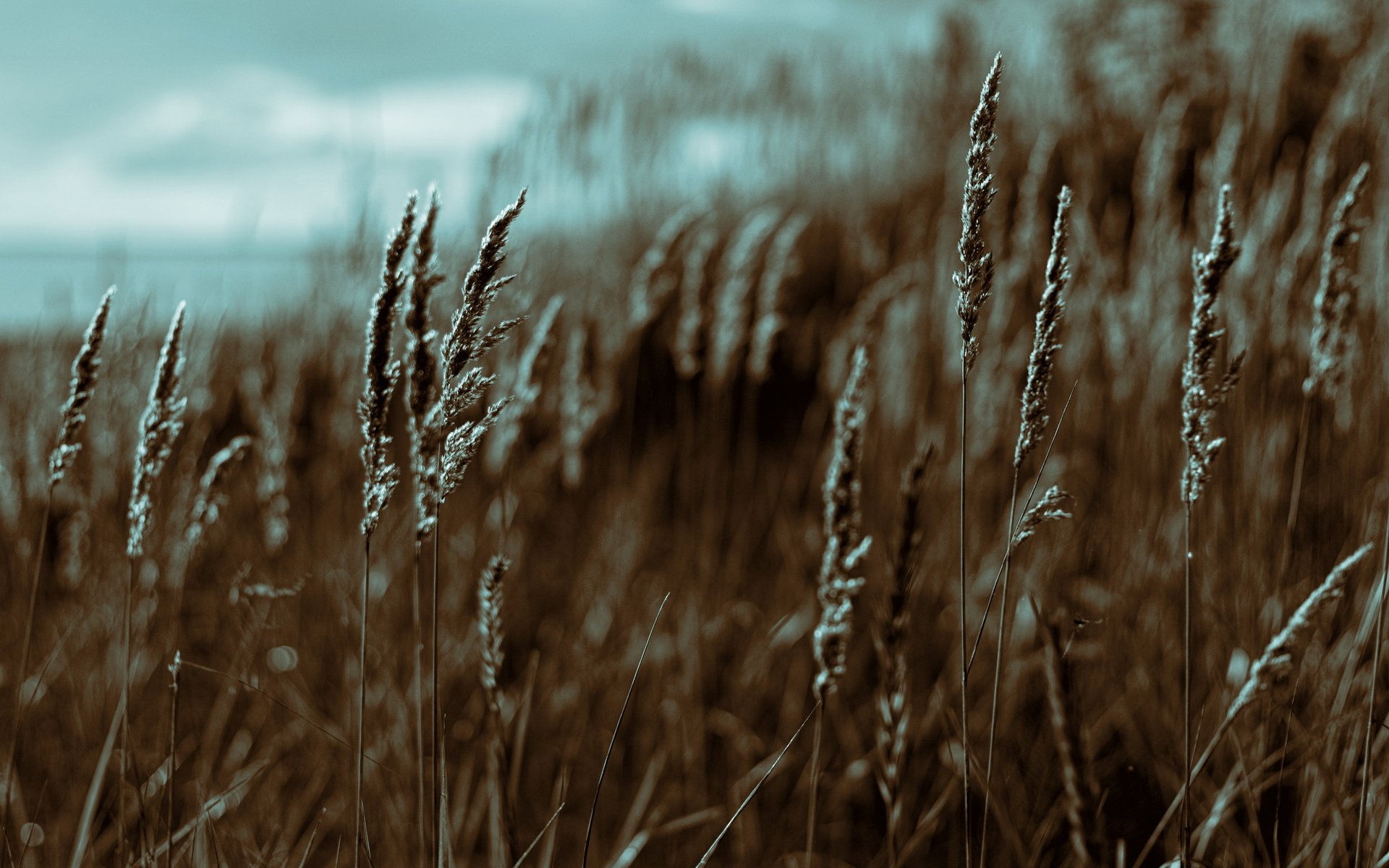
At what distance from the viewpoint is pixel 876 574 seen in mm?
2736

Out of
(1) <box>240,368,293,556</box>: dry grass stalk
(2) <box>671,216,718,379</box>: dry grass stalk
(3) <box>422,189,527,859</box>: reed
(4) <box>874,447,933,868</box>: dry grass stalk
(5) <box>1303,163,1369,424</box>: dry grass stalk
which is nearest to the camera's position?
(3) <box>422,189,527,859</box>: reed

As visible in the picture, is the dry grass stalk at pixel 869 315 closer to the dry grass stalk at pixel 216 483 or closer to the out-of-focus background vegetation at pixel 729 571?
the out-of-focus background vegetation at pixel 729 571

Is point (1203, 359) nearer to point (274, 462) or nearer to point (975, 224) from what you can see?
point (975, 224)

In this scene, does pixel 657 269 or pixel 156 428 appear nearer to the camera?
pixel 156 428

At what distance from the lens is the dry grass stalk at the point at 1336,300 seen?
1340 mm

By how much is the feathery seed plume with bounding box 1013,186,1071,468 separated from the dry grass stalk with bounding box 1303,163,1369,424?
24.1 inches

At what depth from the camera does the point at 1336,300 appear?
1436 mm

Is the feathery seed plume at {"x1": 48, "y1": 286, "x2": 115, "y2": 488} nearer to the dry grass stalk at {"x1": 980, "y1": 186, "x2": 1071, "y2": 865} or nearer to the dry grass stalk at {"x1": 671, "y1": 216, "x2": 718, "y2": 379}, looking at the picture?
the dry grass stalk at {"x1": 980, "y1": 186, "x2": 1071, "y2": 865}

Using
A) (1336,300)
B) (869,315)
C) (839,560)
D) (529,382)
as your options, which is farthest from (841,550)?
(869,315)

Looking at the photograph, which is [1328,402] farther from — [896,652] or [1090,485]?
[896,652]

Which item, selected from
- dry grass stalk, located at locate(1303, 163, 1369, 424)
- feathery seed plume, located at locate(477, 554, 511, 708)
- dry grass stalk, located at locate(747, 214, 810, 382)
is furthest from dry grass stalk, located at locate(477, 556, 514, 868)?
dry grass stalk, located at locate(747, 214, 810, 382)

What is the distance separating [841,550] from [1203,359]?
428mm

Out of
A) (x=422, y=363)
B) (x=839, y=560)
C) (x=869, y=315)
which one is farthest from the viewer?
(x=869, y=315)

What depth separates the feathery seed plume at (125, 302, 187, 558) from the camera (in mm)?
1087
